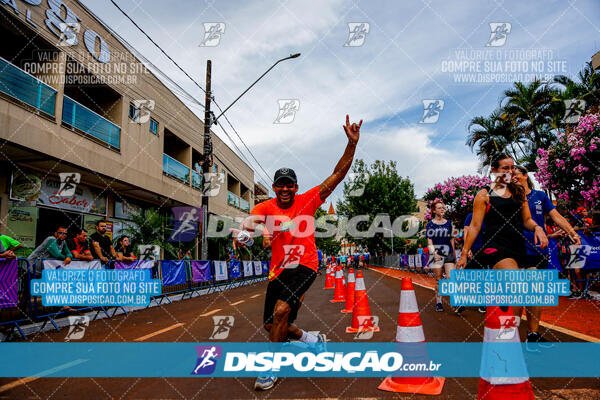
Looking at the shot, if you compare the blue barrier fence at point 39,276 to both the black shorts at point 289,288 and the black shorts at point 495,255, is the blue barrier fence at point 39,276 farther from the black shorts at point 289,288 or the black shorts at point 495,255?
the black shorts at point 495,255

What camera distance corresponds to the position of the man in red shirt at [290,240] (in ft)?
11.5

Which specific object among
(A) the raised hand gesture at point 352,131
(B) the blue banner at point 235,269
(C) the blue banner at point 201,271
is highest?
(A) the raised hand gesture at point 352,131

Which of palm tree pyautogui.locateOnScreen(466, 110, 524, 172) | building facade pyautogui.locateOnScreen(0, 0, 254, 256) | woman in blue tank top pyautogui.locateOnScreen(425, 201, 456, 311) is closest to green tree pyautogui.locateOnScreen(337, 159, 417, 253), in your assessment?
palm tree pyautogui.locateOnScreen(466, 110, 524, 172)

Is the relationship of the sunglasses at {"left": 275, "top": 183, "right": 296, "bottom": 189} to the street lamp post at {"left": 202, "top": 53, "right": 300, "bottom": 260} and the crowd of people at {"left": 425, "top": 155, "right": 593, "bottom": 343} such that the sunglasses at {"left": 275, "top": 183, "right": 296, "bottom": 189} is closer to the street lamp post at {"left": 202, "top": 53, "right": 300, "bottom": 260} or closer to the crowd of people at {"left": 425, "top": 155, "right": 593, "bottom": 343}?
the crowd of people at {"left": 425, "top": 155, "right": 593, "bottom": 343}

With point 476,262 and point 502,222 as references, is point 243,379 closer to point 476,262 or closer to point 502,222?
point 476,262

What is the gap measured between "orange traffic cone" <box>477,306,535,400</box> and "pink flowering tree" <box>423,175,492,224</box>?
59.0 ft

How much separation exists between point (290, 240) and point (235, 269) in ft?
53.0

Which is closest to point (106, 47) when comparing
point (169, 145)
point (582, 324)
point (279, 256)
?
point (169, 145)

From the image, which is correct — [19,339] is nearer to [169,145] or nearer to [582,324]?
[582,324]

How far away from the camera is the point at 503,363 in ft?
8.37

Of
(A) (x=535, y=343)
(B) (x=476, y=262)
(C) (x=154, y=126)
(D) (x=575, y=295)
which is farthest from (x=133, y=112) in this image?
(A) (x=535, y=343)

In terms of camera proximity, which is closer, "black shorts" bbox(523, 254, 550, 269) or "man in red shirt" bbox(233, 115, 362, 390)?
"man in red shirt" bbox(233, 115, 362, 390)

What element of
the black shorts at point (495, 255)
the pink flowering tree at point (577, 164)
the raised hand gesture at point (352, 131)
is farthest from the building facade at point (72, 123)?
the pink flowering tree at point (577, 164)

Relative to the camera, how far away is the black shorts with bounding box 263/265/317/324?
3504 mm
